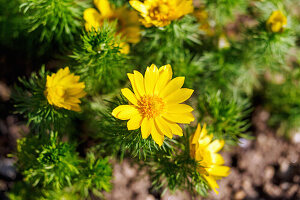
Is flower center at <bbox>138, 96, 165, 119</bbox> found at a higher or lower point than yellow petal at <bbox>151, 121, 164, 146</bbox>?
higher

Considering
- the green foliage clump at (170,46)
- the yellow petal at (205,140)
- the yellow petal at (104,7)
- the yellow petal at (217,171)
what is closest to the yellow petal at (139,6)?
the green foliage clump at (170,46)

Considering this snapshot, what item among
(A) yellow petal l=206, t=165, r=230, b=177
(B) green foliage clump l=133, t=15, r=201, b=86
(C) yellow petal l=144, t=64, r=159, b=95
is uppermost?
(B) green foliage clump l=133, t=15, r=201, b=86

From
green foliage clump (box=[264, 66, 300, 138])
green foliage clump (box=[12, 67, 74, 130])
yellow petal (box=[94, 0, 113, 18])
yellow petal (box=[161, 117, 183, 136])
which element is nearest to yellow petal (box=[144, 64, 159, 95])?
yellow petal (box=[161, 117, 183, 136])

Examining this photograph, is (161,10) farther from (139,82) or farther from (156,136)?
(156,136)

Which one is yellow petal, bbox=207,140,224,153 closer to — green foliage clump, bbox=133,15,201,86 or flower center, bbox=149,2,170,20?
green foliage clump, bbox=133,15,201,86

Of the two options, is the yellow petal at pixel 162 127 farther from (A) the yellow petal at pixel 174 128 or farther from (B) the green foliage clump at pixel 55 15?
(B) the green foliage clump at pixel 55 15

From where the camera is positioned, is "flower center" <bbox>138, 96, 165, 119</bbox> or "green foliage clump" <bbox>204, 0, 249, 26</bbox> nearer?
"flower center" <bbox>138, 96, 165, 119</bbox>
